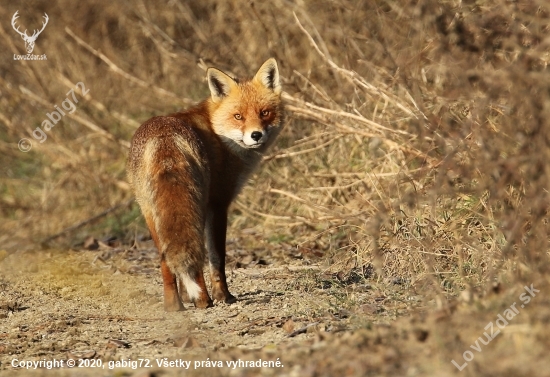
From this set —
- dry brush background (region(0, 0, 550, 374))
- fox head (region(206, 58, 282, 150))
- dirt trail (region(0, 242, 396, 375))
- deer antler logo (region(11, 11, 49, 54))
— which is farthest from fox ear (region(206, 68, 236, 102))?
deer antler logo (region(11, 11, 49, 54))

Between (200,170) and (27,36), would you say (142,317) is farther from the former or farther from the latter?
(27,36)

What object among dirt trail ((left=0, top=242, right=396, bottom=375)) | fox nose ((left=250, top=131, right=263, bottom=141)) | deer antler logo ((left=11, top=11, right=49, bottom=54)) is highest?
fox nose ((left=250, top=131, right=263, bottom=141))

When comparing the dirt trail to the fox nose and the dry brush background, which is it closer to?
the dry brush background

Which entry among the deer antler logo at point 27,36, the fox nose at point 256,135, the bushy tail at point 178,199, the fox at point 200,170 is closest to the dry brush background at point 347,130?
the deer antler logo at point 27,36

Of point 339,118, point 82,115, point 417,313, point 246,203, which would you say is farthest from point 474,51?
point 82,115

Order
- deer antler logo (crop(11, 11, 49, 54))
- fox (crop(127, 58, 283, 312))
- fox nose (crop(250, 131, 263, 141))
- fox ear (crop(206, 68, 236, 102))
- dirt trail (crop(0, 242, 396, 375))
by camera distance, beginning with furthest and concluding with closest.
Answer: deer antler logo (crop(11, 11, 49, 54)), fox ear (crop(206, 68, 236, 102)), fox nose (crop(250, 131, 263, 141)), fox (crop(127, 58, 283, 312)), dirt trail (crop(0, 242, 396, 375))

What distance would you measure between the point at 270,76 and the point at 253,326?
8.09 ft

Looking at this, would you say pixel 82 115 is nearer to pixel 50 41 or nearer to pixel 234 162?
pixel 50 41

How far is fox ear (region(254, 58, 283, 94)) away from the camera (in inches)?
235

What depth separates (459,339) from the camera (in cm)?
299

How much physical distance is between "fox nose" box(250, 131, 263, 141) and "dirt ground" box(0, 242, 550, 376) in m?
1.09

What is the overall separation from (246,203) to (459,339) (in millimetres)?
4894

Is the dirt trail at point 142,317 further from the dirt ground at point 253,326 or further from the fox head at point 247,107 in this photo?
the fox head at point 247,107

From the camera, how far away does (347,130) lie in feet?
20.9
